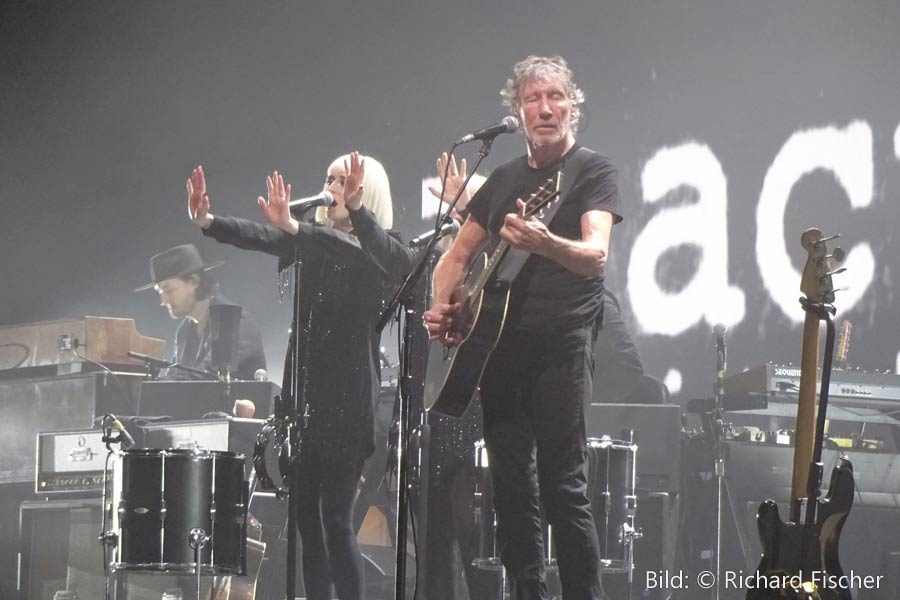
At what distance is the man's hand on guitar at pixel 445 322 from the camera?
11.4ft

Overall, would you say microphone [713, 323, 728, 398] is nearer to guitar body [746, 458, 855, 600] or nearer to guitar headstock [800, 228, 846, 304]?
guitar headstock [800, 228, 846, 304]

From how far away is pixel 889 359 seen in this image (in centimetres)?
582

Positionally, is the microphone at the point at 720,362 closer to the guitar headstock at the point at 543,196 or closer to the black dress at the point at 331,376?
the black dress at the point at 331,376

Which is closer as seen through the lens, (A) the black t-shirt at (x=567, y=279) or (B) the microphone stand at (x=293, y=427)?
(A) the black t-shirt at (x=567, y=279)

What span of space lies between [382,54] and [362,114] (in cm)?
36

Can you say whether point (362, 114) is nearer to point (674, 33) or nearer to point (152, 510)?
point (674, 33)

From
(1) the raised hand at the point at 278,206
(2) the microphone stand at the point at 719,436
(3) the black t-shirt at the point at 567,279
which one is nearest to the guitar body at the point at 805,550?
(3) the black t-shirt at the point at 567,279

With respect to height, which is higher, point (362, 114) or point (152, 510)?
point (362, 114)

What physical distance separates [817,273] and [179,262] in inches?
167

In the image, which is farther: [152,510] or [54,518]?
[54,518]

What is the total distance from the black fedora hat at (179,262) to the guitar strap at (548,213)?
3637 mm

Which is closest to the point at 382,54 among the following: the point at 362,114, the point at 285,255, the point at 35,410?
the point at 362,114

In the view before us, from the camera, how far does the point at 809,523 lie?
10.1 feet

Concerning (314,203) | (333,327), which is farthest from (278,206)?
(333,327)
